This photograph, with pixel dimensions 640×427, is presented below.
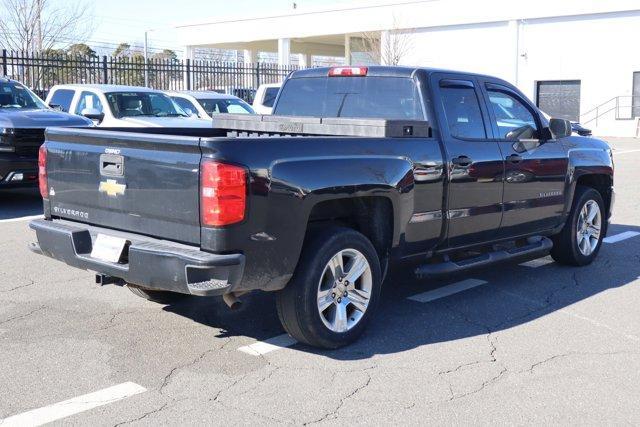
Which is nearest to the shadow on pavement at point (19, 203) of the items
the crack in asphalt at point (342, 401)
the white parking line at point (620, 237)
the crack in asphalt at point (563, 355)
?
the crack in asphalt at point (342, 401)

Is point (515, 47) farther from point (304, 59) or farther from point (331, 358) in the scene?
point (331, 358)

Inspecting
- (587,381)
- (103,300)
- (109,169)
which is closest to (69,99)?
(103,300)

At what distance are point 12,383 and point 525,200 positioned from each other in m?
4.29

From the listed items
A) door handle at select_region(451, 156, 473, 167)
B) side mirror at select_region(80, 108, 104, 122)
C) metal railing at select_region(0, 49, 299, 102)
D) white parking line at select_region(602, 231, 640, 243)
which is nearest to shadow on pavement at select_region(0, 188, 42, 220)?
side mirror at select_region(80, 108, 104, 122)

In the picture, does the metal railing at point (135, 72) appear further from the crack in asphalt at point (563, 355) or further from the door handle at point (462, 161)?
the crack in asphalt at point (563, 355)

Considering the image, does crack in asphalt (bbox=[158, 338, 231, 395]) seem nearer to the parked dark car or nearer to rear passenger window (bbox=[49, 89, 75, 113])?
the parked dark car

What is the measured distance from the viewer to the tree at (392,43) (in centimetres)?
4034

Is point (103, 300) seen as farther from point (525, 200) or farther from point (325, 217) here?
point (525, 200)

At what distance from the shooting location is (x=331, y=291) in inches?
202

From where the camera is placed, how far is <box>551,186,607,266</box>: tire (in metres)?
7.55

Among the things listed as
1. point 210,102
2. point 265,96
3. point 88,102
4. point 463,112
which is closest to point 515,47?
point 265,96

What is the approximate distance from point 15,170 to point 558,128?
7324 millimetres

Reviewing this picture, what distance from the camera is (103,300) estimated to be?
6320mm

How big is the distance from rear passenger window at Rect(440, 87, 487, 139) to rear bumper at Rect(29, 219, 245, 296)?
2.39 m
